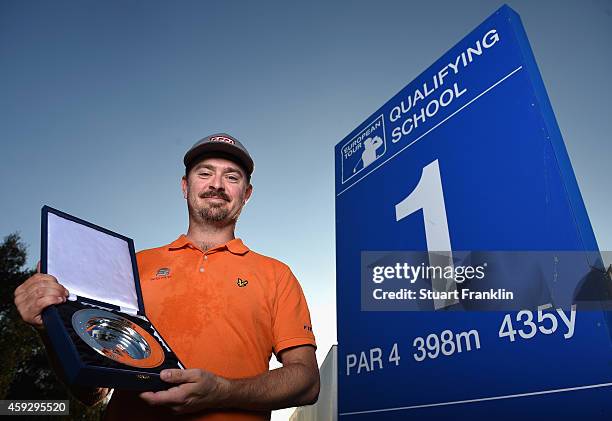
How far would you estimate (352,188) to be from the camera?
9.49ft

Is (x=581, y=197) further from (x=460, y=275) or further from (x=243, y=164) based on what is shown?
(x=243, y=164)

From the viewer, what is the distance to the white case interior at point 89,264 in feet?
4.56

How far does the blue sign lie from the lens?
1.46 metres

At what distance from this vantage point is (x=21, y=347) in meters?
15.6

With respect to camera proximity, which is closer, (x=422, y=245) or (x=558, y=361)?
(x=558, y=361)

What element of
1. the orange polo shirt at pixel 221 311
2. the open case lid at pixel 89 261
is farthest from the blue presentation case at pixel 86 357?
the orange polo shirt at pixel 221 311

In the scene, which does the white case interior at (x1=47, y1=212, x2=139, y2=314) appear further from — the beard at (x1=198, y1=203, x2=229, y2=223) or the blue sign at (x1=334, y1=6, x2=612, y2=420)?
the blue sign at (x1=334, y1=6, x2=612, y2=420)

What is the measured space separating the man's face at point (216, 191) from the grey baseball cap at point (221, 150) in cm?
3

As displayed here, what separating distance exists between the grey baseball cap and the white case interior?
25.0 inches

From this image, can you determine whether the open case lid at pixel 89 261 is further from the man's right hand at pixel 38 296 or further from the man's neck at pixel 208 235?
the man's neck at pixel 208 235

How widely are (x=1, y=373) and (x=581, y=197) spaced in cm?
1776

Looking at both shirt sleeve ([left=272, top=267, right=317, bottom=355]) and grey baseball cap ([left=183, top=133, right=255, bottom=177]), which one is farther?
grey baseball cap ([left=183, top=133, right=255, bottom=177])

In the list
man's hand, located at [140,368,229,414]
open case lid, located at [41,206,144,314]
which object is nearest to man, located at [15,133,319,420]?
man's hand, located at [140,368,229,414]

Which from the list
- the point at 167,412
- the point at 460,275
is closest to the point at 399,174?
the point at 460,275
